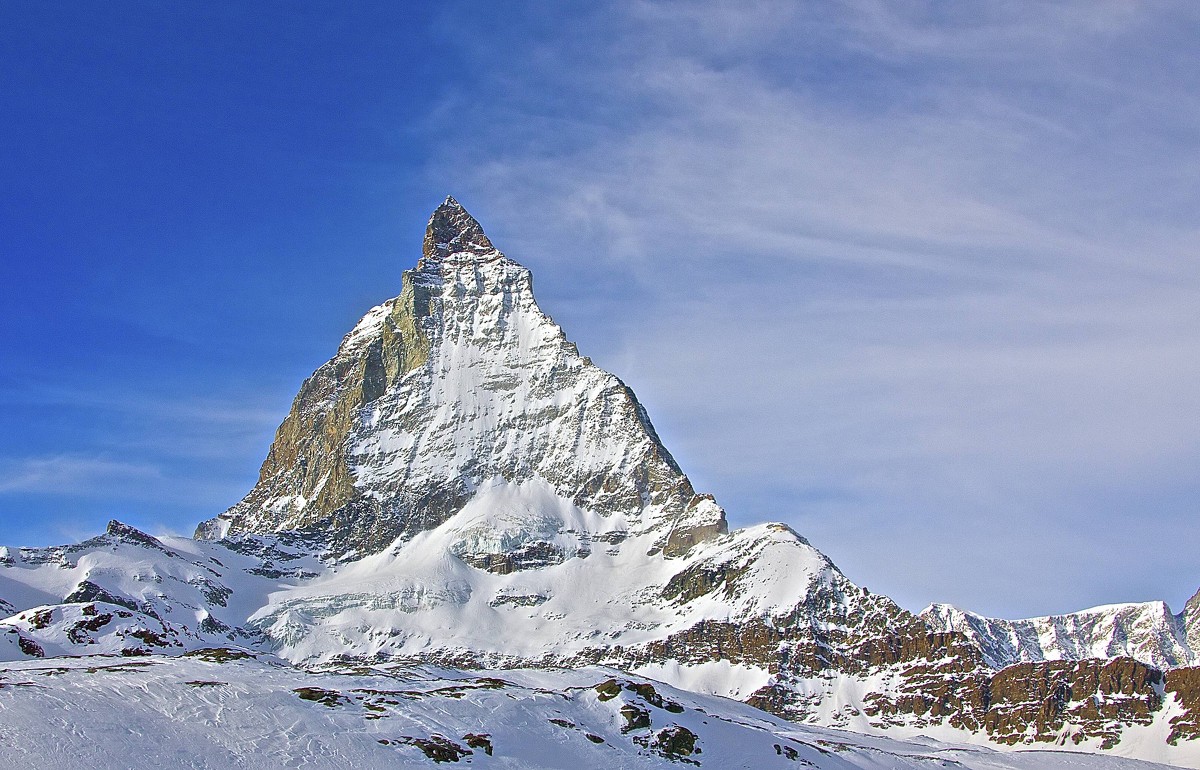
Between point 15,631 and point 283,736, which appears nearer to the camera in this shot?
point 283,736

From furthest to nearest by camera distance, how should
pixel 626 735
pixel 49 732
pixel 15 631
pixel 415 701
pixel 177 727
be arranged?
pixel 15 631, pixel 626 735, pixel 415 701, pixel 177 727, pixel 49 732

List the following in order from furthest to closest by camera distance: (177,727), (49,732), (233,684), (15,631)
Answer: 1. (15,631)
2. (233,684)
3. (177,727)
4. (49,732)

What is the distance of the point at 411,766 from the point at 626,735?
1348 inches

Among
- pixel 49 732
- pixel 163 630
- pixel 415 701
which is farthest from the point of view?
pixel 163 630

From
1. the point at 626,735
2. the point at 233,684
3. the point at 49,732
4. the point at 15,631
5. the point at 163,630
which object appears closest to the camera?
the point at 49,732

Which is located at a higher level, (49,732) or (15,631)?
(15,631)

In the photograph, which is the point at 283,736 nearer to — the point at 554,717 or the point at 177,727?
the point at 177,727

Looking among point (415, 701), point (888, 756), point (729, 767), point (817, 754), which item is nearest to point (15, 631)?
point (415, 701)

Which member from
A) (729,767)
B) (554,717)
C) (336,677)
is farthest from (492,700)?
(729,767)

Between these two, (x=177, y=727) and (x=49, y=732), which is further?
(x=177, y=727)

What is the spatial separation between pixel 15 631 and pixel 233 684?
48.5 meters

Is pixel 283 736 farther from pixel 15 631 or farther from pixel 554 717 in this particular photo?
pixel 15 631

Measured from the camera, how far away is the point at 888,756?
173 m

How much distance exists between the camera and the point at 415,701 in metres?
120
